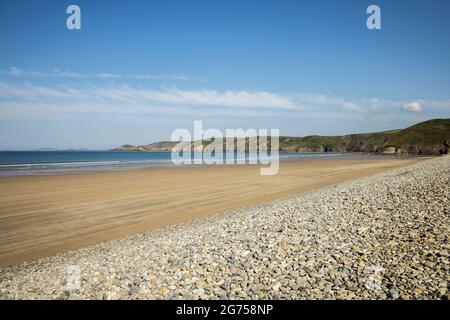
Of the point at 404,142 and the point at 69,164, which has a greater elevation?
the point at 404,142

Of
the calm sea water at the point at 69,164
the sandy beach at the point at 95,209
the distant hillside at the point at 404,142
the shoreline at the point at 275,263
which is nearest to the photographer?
the shoreline at the point at 275,263

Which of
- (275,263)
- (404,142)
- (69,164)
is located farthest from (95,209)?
(404,142)

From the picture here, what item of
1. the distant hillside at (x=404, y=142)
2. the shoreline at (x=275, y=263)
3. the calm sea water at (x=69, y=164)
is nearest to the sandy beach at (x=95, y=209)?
the shoreline at (x=275, y=263)

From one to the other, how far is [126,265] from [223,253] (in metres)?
2.65

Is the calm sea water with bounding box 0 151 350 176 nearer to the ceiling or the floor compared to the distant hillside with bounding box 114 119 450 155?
nearer to the floor

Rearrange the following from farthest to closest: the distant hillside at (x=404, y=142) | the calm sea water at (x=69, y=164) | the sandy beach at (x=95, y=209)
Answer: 1. the distant hillside at (x=404, y=142)
2. the calm sea water at (x=69, y=164)
3. the sandy beach at (x=95, y=209)

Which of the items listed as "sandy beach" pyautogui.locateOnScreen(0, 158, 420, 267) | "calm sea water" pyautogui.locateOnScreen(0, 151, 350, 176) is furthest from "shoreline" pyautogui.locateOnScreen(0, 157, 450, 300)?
"calm sea water" pyautogui.locateOnScreen(0, 151, 350, 176)

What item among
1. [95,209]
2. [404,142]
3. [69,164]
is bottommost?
[95,209]

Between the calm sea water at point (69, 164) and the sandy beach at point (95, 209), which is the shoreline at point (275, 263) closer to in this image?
the sandy beach at point (95, 209)

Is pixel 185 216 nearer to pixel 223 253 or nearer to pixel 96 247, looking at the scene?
pixel 96 247

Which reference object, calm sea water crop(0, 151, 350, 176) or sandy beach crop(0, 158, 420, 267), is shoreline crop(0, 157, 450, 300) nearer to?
sandy beach crop(0, 158, 420, 267)

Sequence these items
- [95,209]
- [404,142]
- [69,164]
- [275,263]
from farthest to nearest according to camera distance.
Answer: [404,142] < [69,164] < [95,209] < [275,263]

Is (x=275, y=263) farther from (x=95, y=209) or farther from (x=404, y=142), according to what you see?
(x=404, y=142)

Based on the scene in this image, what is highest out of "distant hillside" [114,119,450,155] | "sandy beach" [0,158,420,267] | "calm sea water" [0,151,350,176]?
"distant hillside" [114,119,450,155]
